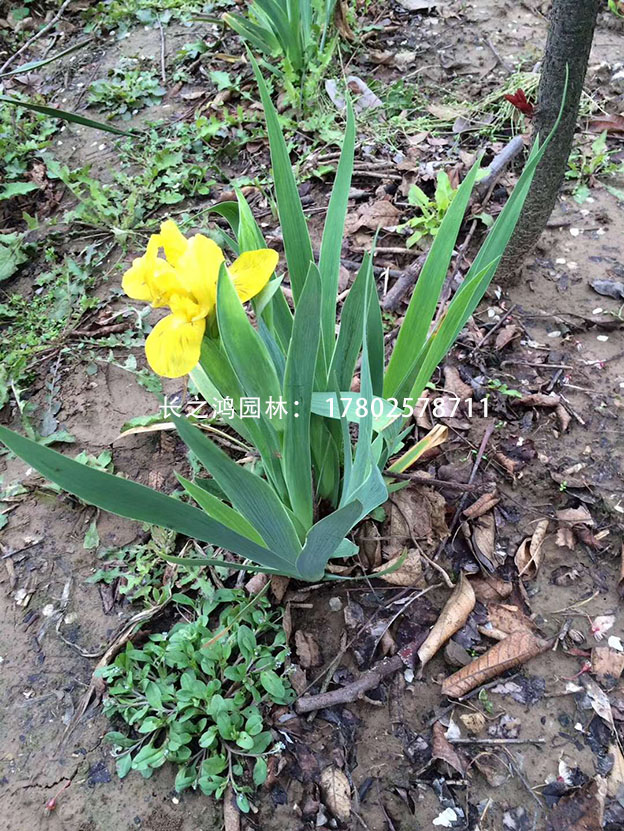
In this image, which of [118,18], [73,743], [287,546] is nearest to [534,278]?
[287,546]

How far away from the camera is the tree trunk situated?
1.29 m

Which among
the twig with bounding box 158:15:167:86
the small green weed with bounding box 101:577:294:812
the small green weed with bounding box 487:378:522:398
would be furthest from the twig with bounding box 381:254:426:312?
the twig with bounding box 158:15:167:86

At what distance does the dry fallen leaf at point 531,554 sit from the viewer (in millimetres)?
1260

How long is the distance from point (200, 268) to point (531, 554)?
95cm

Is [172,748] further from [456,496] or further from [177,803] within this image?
[456,496]

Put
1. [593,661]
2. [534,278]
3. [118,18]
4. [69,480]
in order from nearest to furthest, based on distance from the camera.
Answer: [69,480] → [593,661] → [534,278] → [118,18]

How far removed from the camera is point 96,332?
1.87 m

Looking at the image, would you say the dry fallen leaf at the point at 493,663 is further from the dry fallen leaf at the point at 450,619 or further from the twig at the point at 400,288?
the twig at the point at 400,288

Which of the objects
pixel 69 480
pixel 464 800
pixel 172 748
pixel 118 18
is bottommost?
pixel 464 800

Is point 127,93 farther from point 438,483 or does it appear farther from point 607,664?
point 607,664

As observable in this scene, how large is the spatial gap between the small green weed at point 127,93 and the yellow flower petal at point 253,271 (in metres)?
2.25

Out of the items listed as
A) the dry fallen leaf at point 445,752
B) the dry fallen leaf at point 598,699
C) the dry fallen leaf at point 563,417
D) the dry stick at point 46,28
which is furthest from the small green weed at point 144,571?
the dry stick at point 46,28

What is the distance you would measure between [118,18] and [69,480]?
10.7ft

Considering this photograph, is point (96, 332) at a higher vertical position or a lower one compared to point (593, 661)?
higher
